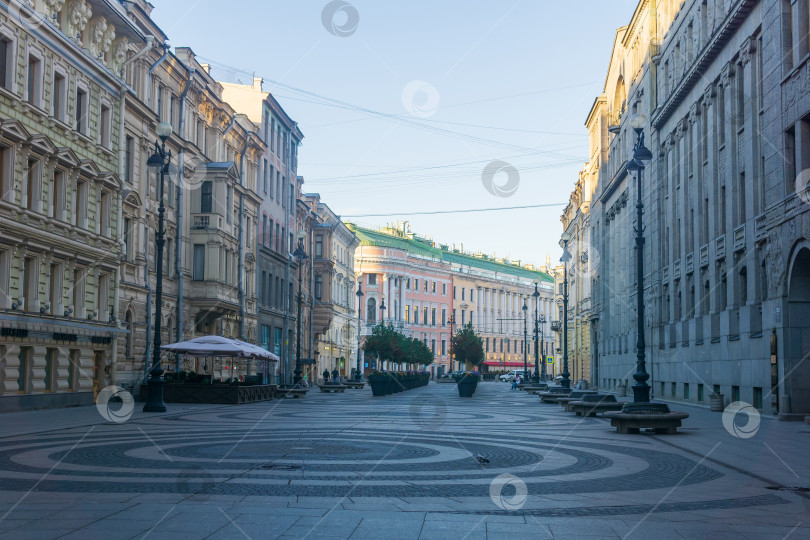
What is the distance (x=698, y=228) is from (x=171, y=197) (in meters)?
24.1

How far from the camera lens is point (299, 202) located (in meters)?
72.2

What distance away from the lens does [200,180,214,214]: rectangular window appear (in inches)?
1860

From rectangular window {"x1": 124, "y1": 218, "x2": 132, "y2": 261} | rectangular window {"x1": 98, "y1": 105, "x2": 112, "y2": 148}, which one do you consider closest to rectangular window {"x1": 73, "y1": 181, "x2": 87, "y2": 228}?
rectangular window {"x1": 98, "y1": 105, "x2": 112, "y2": 148}

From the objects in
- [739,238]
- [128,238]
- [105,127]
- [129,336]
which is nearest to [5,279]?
[105,127]

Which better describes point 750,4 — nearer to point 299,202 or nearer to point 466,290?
point 299,202

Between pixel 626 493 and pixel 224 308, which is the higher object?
pixel 224 308

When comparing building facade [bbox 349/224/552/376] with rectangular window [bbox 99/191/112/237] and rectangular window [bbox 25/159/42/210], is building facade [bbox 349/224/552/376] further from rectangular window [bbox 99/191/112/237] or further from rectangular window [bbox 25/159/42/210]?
rectangular window [bbox 25/159/42/210]

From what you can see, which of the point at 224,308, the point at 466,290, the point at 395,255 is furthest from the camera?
the point at 466,290

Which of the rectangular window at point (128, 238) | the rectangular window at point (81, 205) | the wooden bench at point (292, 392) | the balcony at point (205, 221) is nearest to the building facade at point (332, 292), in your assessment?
the balcony at point (205, 221)

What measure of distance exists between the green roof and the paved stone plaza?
101 metres

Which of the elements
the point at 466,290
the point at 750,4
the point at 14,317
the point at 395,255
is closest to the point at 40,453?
the point at 14,317

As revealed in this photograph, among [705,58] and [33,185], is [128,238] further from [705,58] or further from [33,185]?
[705,58]

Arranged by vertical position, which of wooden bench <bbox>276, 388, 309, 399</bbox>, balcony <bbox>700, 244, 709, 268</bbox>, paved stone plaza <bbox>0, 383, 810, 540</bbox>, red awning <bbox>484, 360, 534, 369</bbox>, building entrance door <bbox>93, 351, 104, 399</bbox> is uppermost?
balcony <bbox>700, 244, 709, 268</bbox>

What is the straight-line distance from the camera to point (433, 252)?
143m
